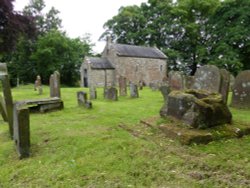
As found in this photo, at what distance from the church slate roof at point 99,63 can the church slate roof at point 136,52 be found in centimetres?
225

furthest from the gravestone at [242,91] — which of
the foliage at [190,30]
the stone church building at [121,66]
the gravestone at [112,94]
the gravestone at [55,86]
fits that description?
the stone church building at [121,66]

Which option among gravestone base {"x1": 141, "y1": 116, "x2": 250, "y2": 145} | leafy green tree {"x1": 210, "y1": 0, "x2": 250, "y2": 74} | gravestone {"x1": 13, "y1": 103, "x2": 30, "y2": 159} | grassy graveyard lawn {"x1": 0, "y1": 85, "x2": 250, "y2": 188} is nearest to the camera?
grassy graveyard lawn {"x1": 0, "y1": 85, "x2": 250, "y2": 188}

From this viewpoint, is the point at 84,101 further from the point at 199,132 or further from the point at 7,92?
the point at 199,132

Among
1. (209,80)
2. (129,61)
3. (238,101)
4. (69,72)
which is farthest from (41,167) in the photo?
(69,72)

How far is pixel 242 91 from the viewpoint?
892 cm

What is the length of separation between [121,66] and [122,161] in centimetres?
2828

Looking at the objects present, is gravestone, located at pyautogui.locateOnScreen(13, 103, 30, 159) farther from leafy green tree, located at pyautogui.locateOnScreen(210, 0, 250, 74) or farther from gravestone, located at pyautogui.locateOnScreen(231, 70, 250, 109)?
leafy green tree, located at pyautogui.locateOnScreen(210, 0, 250, 74)

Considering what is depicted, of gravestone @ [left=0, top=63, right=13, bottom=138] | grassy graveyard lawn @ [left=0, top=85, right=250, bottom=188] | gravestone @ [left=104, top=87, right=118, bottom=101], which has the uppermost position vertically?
gravestone @ [left=0, top=63, right=13, bottom=138]

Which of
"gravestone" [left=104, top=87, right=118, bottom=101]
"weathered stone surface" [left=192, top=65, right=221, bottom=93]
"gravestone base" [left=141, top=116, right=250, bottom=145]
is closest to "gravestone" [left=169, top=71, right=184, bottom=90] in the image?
"weathered stone surface" [left=192, top=65, right=221, bottom=93]

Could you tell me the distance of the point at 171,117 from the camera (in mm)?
5809

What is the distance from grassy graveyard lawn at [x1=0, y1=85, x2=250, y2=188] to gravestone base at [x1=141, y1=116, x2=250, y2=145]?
123 millimetres

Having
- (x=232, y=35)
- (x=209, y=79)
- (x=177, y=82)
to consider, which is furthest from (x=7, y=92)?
(x=232, y=35)

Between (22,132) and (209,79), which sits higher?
(209,79)

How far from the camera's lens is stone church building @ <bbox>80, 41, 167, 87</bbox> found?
3087 centimetres
